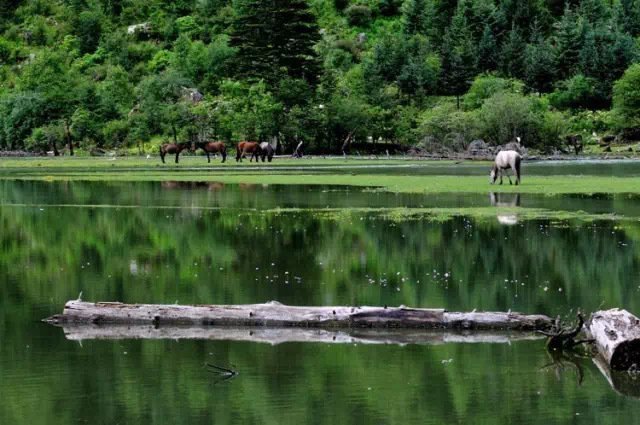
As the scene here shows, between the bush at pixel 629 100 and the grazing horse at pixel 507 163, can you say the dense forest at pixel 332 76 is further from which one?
the grazing horse at pixel 507 163

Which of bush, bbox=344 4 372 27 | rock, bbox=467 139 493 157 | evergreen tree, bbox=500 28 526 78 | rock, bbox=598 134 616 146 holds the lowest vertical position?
rock, bbox=598 134 616 146

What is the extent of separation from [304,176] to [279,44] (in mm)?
41673

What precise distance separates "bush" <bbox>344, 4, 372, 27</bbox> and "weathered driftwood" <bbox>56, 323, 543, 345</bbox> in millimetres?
121236

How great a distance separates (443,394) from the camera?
15133 millimetres

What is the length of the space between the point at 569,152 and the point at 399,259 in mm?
66761

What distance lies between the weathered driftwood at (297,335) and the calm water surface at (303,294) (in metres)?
0.31

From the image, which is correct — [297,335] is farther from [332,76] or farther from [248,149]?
[332,76]

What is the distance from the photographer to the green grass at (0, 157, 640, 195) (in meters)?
49.2

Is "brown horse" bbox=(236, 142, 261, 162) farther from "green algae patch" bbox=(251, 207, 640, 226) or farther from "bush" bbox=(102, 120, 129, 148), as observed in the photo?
"green algae patch" bbox=(251, 207, 640, 226)

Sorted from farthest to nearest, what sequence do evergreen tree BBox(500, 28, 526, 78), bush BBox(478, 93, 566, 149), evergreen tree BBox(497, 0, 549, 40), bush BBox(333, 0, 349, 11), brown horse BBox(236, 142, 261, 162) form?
bush BBox(333, 0, 349, 11), evergreen tree BBox(497, 0, 549, 40), evergreen tree BBox(500, 28, 526, 78), brown horse BBox(236, 142, 261, 162), bush BBox(478, 93, 566, 149)

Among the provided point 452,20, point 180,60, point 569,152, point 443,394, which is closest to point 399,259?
point 443,394

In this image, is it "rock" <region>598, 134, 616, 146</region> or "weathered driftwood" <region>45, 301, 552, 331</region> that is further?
"rock" <region>598, 134, 616, 146</region>

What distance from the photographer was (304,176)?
61.7m

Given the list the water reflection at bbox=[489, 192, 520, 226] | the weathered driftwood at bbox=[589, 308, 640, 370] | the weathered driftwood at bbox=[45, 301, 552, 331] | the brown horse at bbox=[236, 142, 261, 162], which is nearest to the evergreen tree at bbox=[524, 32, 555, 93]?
the brown horse at bbox=[236, 142, 261, 162]
